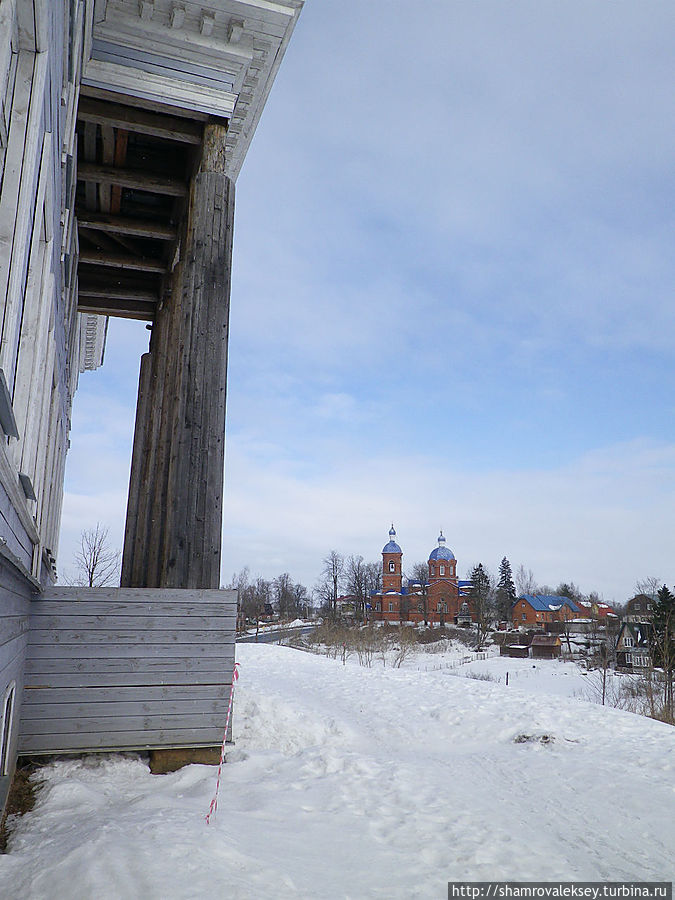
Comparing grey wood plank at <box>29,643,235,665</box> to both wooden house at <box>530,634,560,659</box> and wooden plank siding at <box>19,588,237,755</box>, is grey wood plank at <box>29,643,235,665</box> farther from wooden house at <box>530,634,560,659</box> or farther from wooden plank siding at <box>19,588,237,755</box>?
wooden house at <box>530,634,560,659</box>

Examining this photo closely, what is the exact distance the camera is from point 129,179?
6.99 m

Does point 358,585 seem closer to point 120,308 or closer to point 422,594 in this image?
point 422,594

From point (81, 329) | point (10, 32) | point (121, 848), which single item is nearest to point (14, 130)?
point (10, 32)

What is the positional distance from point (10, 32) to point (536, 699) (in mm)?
11211

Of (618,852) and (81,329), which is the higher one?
(81,329)

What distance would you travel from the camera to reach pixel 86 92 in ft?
19.5

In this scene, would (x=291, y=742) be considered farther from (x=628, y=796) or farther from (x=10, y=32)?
(x=10, y=32)

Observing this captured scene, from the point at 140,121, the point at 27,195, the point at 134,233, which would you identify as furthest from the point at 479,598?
the point at 27,195

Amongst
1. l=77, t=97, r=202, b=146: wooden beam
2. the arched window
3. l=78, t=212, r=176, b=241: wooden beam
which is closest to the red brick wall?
l=78, t=212, r=176, b=241: wooden beam

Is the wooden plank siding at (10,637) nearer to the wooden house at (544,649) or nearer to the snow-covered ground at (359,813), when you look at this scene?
the snow-covered ground at (359,813)

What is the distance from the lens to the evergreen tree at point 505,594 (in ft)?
236

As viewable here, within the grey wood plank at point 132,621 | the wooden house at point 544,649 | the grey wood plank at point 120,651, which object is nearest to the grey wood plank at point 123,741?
the grey wood plank at point 120,651

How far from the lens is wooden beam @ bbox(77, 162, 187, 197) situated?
6.79 meters

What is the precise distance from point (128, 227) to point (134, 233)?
102 millimetres
